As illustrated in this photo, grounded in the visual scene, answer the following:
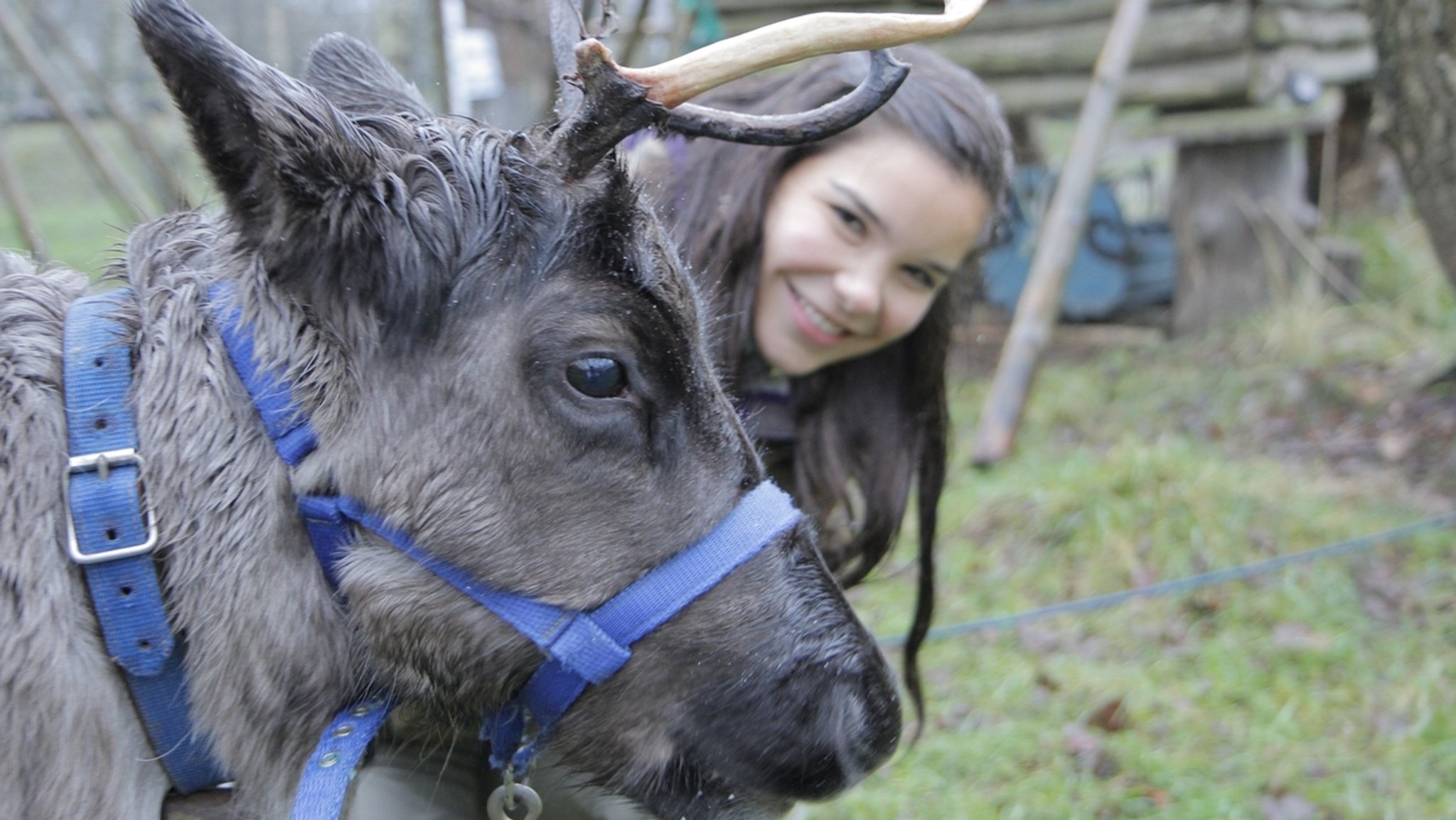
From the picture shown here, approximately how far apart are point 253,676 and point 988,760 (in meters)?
2.75

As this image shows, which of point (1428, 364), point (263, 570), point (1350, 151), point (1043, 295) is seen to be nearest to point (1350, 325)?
point (1428, 364)

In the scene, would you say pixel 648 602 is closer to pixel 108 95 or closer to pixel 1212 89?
pixel 108 95

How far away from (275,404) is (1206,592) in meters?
4.18

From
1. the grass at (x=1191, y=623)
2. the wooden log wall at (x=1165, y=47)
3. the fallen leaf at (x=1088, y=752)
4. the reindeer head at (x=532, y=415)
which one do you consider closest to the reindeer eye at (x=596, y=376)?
the reindeer head at (x=532, y=415)

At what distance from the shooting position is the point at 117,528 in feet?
6.03

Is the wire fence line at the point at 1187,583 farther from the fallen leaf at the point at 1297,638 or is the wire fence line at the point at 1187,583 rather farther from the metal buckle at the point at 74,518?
the metal buckle at the point at 74,518

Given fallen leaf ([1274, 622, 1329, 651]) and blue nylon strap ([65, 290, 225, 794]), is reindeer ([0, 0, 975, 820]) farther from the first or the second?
fallen leaf ([1274, 622, 1329, 651])

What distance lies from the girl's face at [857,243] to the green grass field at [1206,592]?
1.35m

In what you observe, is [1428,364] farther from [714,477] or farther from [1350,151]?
[714,477]

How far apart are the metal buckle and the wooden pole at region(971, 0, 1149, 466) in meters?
5.85

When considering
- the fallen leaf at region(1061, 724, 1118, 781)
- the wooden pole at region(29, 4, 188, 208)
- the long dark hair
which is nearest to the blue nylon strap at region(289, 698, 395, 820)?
the long dark hair

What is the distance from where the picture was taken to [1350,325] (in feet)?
27.2

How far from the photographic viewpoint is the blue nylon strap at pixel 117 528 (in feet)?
→ 6.01

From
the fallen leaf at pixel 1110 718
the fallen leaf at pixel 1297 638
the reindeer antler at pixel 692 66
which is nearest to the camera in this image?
the reindeer antler at pixel 692 66
